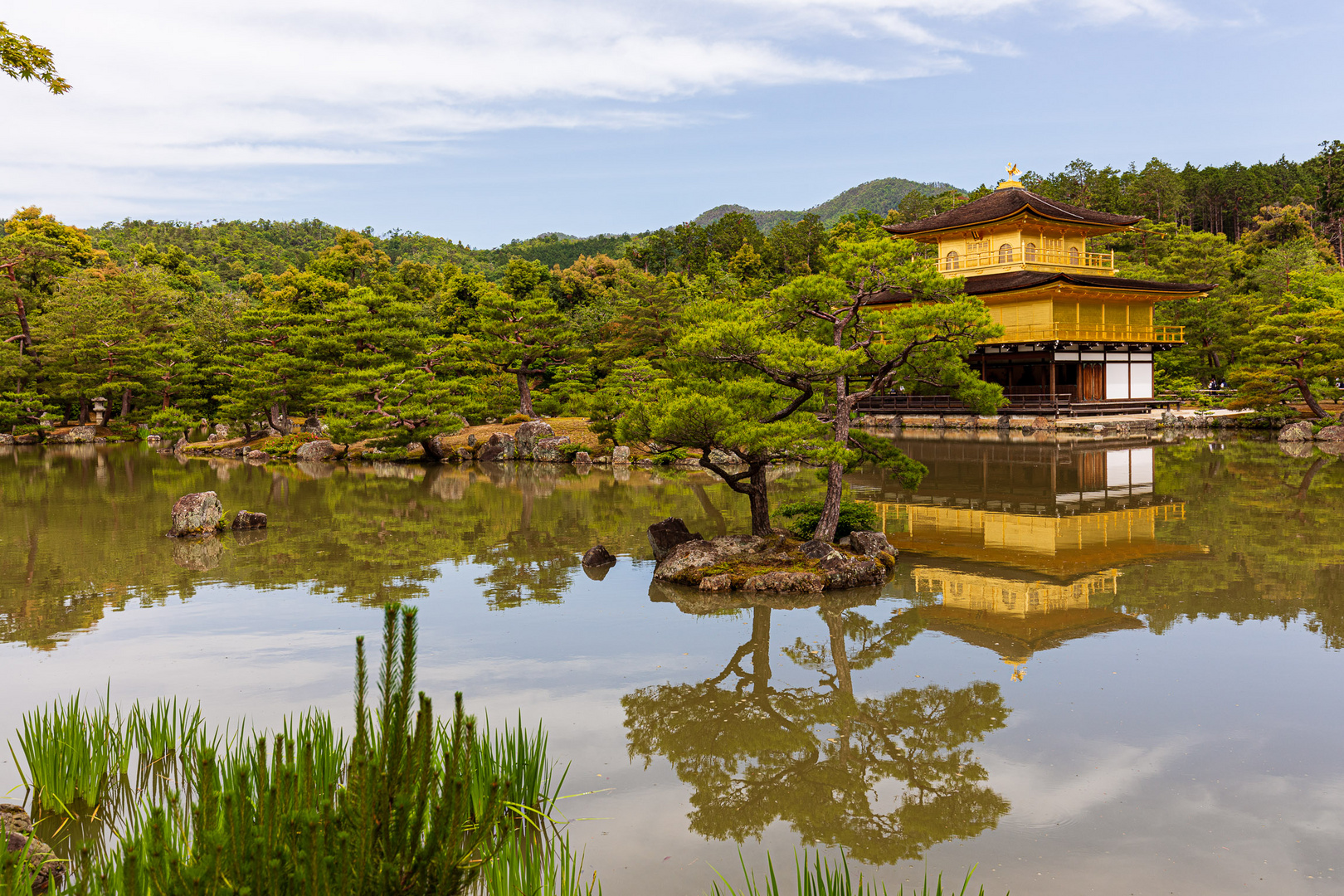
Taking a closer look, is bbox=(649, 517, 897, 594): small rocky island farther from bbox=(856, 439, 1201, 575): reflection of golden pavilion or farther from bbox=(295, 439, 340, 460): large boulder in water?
bbox=(295, 439, 340, 460): large boulder in water

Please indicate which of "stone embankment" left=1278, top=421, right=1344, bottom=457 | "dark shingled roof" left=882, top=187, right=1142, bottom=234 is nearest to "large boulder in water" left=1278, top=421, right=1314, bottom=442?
"stone embankment" left=1278, top=421, right=1344, bottom=457

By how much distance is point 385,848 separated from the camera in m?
2.70

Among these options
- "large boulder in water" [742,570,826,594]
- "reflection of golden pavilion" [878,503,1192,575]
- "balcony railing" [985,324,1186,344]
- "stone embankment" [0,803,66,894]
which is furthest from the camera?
"balcony railing" [985,324,1186,344]

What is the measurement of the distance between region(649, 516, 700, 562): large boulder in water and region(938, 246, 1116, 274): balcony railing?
27733 mm

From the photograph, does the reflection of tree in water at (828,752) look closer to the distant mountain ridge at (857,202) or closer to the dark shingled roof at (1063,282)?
the dark shingled roof at (1063,282)

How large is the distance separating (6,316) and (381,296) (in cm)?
1768

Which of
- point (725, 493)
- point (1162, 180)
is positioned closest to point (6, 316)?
point (725, 493)

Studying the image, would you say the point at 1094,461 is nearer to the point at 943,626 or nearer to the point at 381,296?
the point at 943,626

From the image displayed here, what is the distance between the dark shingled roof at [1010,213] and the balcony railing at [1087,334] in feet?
13.5

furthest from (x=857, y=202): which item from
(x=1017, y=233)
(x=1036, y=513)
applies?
(x=1036, y=513)

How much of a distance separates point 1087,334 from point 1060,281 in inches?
83.1

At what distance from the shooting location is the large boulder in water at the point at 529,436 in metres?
27.1

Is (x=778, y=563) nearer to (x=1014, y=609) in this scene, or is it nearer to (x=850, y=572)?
(x=850, y=572)

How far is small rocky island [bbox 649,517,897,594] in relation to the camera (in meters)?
10.1
